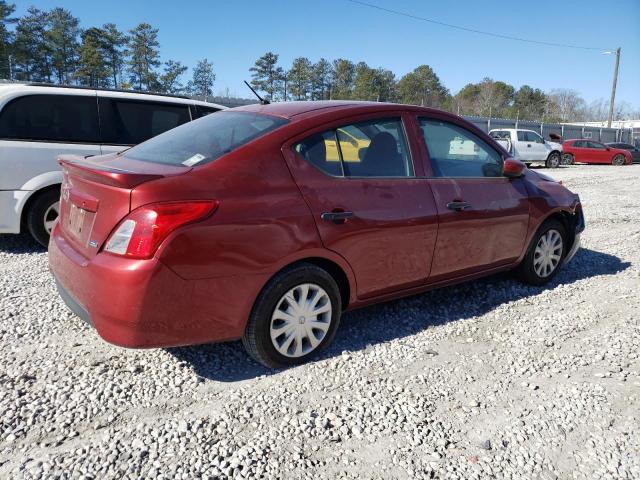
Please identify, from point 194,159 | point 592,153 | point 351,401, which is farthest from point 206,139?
point 592,153

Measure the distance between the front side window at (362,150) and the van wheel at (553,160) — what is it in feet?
70.9

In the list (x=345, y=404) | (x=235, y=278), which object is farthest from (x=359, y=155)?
(x=345, y=404)

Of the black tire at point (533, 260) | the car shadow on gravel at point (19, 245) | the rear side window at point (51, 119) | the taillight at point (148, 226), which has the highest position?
the rear side window at point (51, 119)

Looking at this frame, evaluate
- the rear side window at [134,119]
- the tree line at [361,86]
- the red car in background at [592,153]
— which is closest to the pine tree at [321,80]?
the tree line at [361,86]

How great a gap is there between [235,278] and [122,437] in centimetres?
96

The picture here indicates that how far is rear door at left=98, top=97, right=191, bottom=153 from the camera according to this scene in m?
5.75

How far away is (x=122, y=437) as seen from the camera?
96.6 inches

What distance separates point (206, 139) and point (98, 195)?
79cm

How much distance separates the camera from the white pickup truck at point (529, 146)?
70.5 feet

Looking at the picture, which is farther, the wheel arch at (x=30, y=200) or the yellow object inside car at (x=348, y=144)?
the wheel arch at (x=30, y=200)

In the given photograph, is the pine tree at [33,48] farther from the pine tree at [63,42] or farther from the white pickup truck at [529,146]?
the white pickup truck at [529,146]

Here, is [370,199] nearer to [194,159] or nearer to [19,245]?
[194,159]

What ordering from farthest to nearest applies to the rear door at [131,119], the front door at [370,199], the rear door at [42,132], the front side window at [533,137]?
the front side window at [533,137], the rear door at [131,119], the rear door at [42,132], the front door at [370,199]

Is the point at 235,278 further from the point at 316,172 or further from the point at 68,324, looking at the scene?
the point at 68,324
